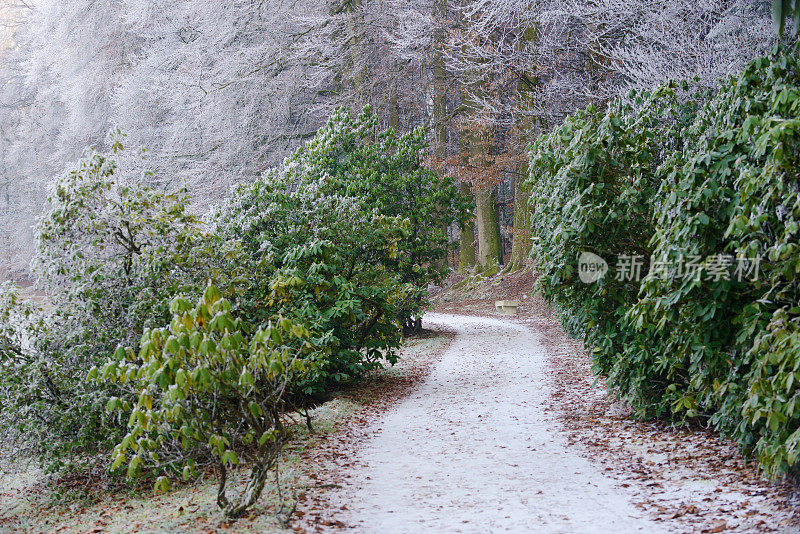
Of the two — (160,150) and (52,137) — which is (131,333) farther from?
(52,137)

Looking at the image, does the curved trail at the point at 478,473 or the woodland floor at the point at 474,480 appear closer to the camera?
the woodland floor at the point at 474,480

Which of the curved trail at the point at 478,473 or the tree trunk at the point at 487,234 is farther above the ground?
the tree trunk at the point at 487,234

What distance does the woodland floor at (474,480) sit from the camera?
14.9ft

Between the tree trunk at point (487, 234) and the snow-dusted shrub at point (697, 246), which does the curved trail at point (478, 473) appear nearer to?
the snow-dusted shrub at point (697, 246)

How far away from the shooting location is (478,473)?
5.94m

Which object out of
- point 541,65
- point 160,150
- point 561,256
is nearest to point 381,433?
point 561,256

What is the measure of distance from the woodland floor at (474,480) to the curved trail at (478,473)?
0.02 m

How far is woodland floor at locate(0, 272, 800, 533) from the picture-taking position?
4.55 meters

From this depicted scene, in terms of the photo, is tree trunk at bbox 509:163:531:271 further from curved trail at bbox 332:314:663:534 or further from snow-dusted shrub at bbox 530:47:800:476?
snow-dusted shrub at bbox 530:47:800:476

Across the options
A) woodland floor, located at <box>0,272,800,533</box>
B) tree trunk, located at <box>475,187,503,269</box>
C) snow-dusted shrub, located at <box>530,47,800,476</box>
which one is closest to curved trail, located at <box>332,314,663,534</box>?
woodland floor, located at <box>0,272,800,533</box>

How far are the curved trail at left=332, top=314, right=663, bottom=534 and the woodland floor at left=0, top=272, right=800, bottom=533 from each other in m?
0.02

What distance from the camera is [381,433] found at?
24.9 ft

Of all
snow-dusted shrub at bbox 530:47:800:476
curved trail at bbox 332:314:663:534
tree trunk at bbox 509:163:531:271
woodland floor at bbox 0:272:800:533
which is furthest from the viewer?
tree trunk at bbox 509:163:531:271

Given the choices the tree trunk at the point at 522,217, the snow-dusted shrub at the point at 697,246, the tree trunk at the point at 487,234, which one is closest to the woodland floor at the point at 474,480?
the snow-dusted shrub at the point at 697,246
